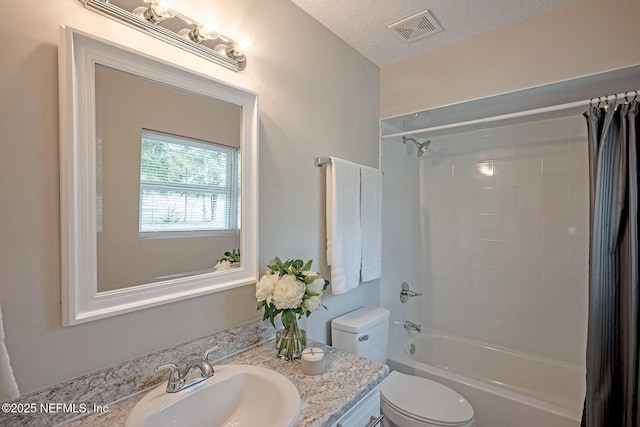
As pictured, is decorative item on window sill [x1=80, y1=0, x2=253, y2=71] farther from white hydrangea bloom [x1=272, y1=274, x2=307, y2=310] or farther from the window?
white hydrangea bloom [x1=272, y1=274, x2=307, y2=310]

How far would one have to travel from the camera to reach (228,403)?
1.08m

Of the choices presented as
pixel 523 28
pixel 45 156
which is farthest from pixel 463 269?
pixel 45 156

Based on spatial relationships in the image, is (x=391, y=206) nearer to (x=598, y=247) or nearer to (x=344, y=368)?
(x=598, y=247)

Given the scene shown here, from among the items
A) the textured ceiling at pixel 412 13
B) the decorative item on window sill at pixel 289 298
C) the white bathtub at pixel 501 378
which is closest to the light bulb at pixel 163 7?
the textured ceiling at pixel 412 13

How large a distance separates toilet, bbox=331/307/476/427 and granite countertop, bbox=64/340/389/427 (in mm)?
403

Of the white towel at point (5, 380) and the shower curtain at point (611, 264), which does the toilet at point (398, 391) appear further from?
the white towel at point (5, 380)

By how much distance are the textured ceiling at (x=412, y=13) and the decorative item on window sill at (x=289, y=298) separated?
1.38m

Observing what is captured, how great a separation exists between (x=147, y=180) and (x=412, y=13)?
5.24ft

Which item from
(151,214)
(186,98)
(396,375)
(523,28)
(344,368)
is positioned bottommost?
(396,375)

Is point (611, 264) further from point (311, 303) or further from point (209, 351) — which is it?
point (209, 351)

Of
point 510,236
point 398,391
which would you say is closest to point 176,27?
point 398,391

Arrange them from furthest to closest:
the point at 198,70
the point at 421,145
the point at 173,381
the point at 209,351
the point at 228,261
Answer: the point at 421,145 → the point at 228,261 → the point at 198,70 → the point at 209,351 → the point at 173,381

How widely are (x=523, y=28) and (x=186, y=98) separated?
1874mm

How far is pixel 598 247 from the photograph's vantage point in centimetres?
155
